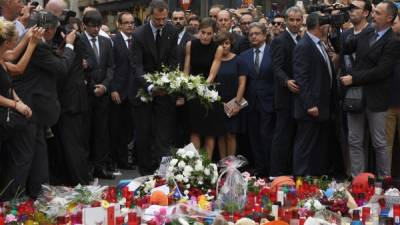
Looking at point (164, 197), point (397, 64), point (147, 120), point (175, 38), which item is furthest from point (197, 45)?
point (164, 197)

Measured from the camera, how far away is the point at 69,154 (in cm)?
948

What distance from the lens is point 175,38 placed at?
33.3 feet

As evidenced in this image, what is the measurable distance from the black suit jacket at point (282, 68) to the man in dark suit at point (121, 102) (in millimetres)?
2187

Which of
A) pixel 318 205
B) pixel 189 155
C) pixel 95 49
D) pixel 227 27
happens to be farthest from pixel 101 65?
pixel 318 205

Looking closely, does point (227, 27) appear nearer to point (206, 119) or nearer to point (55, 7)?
point (206, 119)

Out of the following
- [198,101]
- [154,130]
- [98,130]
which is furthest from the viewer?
[98,130]

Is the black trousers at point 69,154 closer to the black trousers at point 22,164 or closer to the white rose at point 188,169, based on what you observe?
the black trousers at point 22,164

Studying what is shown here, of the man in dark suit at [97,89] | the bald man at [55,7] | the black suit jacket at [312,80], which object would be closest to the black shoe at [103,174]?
the man in dark suit at [97,89]

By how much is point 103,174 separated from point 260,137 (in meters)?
2.23

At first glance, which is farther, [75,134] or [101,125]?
[101,125]

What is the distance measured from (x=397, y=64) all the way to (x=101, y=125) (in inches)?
159

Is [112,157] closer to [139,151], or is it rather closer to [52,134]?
[139,151]

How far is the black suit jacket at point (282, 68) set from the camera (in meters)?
9.98

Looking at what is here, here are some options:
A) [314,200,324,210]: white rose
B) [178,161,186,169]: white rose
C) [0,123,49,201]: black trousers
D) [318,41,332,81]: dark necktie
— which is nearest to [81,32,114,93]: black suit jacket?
[0,123,49,201]: black trousers
